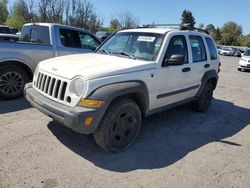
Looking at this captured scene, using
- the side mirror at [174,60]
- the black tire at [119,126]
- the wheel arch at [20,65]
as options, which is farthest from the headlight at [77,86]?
the wheel arch at [20,65]

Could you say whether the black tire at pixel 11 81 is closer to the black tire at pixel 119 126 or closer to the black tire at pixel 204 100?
the black tire at pixel 119 126

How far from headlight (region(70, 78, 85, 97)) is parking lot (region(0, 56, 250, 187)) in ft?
3.20

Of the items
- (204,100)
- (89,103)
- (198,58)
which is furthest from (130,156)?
(204,100)

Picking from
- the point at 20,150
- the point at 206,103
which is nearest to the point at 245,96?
the point at 206,103

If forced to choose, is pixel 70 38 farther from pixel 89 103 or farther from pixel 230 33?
pixel 230 33

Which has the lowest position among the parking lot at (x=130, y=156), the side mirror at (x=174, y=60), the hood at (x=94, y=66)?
the parking lot at (x=130, y=156)

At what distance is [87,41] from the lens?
721 cm

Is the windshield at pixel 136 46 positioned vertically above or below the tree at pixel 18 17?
below

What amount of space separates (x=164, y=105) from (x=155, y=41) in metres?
1.19

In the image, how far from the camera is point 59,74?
3.56 meters

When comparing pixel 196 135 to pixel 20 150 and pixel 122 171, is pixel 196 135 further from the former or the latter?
pixel 20 150

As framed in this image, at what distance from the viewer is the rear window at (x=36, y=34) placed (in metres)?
6.49

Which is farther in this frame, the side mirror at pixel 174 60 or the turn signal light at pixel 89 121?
the side mirror at pixel 174 60

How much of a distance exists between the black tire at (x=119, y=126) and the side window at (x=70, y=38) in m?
3.61
